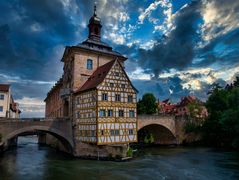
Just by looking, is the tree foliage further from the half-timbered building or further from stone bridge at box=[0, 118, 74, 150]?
stone bridge at box=[0, 118, 74, 150]

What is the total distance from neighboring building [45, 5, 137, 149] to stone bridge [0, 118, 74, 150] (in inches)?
40.0

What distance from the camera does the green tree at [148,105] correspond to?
42.6 m

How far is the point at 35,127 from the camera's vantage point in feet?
75.0

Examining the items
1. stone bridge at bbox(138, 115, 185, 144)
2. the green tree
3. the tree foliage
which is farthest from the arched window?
the tree foliage

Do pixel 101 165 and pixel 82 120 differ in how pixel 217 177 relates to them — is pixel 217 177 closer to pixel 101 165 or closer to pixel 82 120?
pixel 101 165

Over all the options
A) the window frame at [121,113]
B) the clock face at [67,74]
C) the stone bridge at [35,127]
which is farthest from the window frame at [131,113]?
the clock face at [67,74]

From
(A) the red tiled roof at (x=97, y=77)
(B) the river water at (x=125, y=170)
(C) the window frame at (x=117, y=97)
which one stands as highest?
(A) the red tiled roof at (x=97, y=77)

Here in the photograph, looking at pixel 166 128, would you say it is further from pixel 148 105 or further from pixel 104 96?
pixel 104 96

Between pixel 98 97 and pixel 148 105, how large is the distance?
2234 cm

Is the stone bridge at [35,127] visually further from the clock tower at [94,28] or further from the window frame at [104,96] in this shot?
the clock tower at [94,28]

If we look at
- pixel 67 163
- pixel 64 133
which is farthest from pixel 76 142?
pixel 67 163

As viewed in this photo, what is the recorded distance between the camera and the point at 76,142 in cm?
2445

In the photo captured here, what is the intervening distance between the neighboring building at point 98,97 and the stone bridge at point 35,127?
1.02 m

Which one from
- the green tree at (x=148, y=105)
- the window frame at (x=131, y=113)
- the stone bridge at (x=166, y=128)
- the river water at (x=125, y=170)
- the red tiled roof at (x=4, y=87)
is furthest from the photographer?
the green tree at (x=148, y=105)
